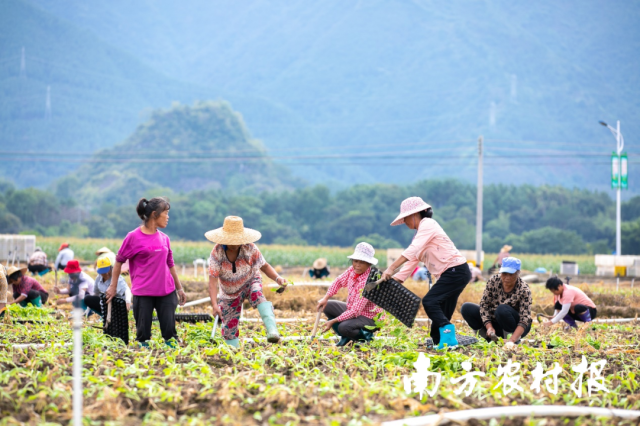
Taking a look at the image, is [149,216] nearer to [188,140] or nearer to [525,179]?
[188,140]

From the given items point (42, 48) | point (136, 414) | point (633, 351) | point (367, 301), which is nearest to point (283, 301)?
A: point (367, 301)

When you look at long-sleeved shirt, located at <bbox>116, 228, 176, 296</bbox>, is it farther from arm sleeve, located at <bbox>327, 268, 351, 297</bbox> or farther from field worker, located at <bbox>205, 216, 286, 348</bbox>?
arm sleeve, located at <bbox>327, 268, 351, 297</bbox>

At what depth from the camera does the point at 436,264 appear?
6570 mm

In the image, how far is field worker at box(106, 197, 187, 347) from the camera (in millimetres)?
6316

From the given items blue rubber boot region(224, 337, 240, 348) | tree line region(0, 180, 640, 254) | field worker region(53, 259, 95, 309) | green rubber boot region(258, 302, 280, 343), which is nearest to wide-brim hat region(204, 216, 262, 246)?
green rubber boot region(258, 302, 280, 343)

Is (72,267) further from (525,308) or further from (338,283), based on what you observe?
(525,308)

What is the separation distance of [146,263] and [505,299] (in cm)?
355

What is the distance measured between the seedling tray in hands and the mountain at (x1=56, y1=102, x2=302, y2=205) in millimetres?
92518

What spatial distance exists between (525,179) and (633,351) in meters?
147

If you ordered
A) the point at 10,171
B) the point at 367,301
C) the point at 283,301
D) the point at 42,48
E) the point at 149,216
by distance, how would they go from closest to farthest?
1. the point at 149,216
2. the point at 367,301
3. the point at 283,301
4. the point at 10,171
5. the point at 42,48

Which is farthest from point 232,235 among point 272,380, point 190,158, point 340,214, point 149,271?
point 190,158

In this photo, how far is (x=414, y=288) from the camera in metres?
13.8

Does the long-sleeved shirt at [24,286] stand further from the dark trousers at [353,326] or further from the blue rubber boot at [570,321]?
the blue rubber boot at [570,321]

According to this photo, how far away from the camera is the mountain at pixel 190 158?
102188mm
